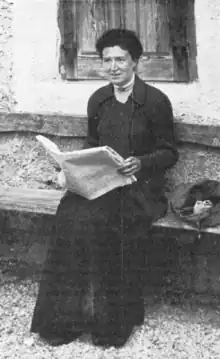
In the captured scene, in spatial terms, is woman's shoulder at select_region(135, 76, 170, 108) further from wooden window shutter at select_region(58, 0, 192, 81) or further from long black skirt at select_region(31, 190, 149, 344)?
wooden window shutter at select_region(58, 0, 192, 81)

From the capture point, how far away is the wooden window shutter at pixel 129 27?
462 cm

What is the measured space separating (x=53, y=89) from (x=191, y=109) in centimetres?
109

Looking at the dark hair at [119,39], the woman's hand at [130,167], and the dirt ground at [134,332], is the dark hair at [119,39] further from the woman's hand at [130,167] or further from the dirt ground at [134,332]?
the dirt ground at [134,332]

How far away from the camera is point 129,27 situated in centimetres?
469

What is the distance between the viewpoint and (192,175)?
416 cm

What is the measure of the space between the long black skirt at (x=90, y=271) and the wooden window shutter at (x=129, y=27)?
5.42ft

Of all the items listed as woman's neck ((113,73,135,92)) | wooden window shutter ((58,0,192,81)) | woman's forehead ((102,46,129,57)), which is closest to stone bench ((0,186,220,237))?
woman's neck ((113,73,135,92))

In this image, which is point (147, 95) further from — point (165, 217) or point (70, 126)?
point (70, 126)

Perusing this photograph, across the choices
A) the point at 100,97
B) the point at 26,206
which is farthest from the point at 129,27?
the point at 26,206

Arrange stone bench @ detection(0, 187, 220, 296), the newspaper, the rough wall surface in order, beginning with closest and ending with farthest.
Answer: the newspaper
stone bench @ detection(0, 187, 220, 296)
the rough wall surface

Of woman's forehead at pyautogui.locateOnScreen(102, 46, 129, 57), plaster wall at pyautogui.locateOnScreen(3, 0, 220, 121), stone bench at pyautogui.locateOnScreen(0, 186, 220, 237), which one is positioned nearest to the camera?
woman's forehead at pyautogui.locateOnScreen(102, 46, 129, 57)

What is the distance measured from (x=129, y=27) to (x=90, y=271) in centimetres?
221

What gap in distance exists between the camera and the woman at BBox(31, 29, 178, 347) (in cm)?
327

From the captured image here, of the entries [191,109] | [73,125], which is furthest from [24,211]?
[191,109]
